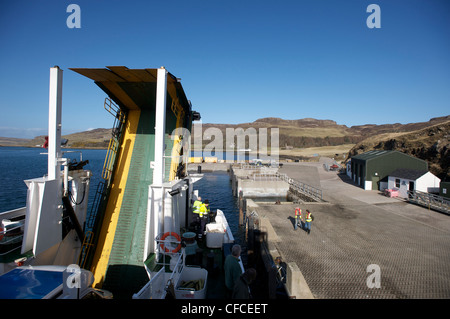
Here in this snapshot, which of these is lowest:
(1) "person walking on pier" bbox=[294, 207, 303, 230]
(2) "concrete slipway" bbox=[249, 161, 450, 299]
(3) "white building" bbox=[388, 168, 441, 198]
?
(2) "concrete slipway" bbox=[249, 161, 450, 299]

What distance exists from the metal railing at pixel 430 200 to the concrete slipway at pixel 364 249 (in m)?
0.79

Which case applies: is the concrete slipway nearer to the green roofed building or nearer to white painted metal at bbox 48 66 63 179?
the green roofed building

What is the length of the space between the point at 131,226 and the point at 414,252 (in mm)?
13085

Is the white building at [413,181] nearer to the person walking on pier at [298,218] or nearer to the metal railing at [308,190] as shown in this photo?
the metal railing at [308,190]

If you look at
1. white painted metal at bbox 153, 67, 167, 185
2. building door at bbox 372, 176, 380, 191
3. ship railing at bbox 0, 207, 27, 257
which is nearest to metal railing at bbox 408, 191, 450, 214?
building door at bbox 372, 176, 380, 191

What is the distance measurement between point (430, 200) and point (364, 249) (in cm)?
1344

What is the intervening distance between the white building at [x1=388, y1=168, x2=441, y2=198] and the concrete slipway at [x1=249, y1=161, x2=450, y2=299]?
283cm

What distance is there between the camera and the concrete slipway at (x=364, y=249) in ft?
27.3

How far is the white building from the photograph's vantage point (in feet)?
69.0

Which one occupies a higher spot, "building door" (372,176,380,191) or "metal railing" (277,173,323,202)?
"building door" (372,176,380,191)

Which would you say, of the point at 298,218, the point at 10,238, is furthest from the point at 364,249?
the point at 10,238

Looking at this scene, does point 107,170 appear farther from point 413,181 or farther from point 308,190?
point 413,181
